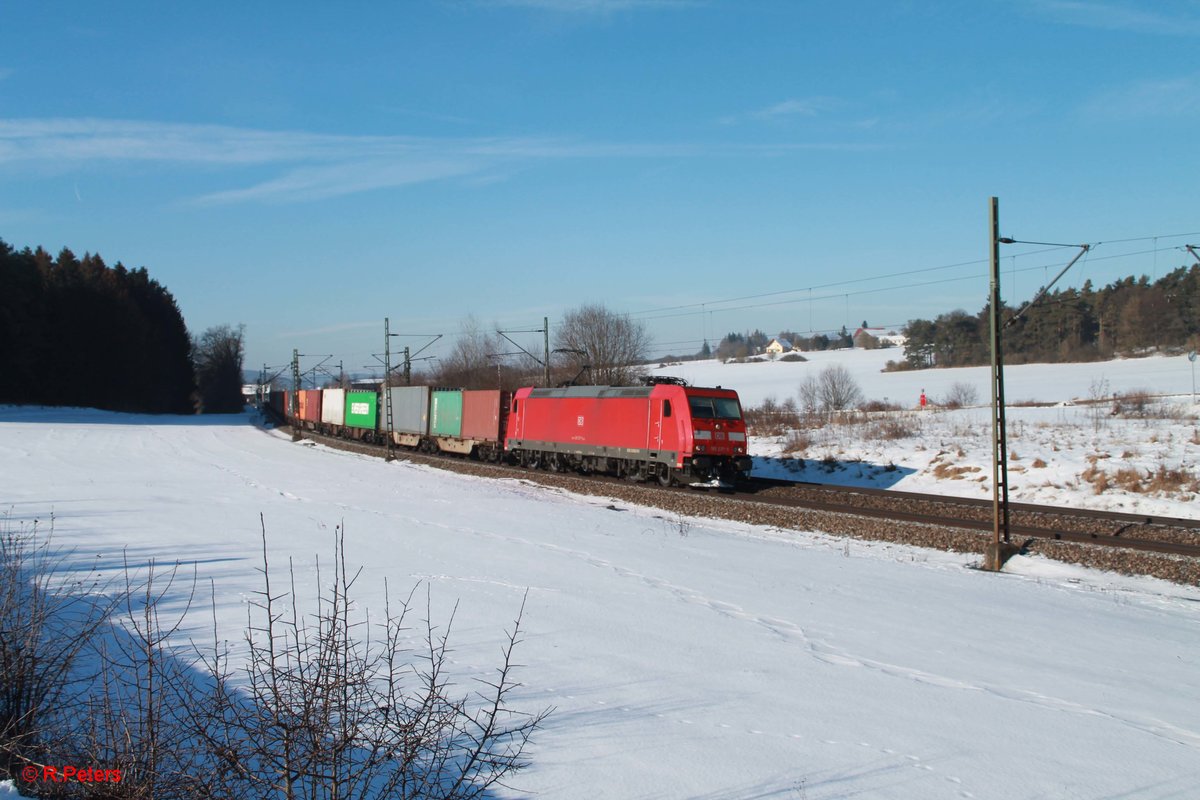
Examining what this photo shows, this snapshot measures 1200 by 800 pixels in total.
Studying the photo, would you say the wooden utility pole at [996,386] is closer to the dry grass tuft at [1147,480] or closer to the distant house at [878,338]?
the dry grass tuft at [1147,480]

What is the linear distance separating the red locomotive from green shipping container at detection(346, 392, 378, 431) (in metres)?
21.1

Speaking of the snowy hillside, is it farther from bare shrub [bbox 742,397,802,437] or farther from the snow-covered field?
bare shrub [bbox 742,397,802,437]

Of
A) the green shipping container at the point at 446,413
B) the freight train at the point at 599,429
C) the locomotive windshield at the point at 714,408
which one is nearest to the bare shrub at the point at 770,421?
the freight train at the point at 599,429

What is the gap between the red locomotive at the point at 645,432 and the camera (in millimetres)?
23172

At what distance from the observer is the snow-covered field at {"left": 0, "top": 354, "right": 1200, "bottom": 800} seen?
5465 mm

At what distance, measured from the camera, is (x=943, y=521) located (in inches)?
676

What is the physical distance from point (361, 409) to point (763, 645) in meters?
46.1

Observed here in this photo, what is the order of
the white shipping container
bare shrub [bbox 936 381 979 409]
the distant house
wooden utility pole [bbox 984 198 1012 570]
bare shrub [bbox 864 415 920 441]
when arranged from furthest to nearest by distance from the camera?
the distant house < the white shipping container < bare shrub [bbox 936 381 979 409] < bare shrub [bbox 864 415 920 441] < wooden utility pole [bbox 984 198 1012 570]

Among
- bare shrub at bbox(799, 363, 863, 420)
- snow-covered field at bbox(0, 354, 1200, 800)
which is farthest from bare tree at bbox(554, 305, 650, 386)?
snow-covered field at bbox(0, 354, 1200, 800)

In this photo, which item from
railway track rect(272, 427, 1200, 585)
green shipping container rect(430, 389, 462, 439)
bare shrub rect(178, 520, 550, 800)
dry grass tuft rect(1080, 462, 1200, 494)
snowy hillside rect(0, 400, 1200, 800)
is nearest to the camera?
bare shrub rect(178, 520, 550, 800)

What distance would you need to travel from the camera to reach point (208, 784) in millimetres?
3918

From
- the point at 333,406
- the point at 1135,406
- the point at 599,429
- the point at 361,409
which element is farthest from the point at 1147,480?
the point at 333,406

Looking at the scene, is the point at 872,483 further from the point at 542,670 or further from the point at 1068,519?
the point at 542,670

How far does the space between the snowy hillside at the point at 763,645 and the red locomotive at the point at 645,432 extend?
453cm
